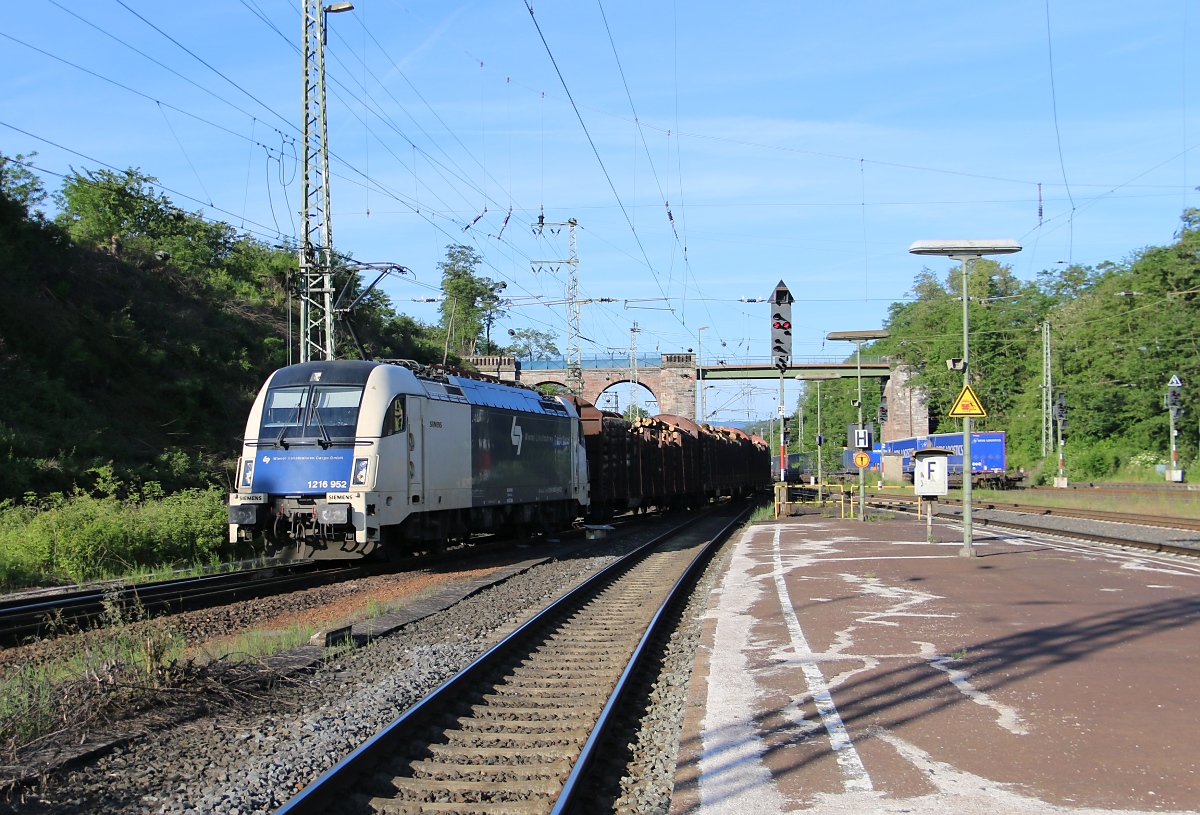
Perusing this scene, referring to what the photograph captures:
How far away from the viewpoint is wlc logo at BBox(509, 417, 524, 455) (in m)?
21.8

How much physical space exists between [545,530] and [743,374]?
2656 inches

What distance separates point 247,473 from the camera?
51.1 ft

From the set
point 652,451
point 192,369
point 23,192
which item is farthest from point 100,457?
point 652,451

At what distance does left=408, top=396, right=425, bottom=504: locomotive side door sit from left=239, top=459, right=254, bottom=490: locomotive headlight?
249cm

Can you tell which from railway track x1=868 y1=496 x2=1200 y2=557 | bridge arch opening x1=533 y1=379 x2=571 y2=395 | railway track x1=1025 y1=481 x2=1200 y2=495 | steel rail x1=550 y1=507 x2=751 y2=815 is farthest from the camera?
railway track x1=1025 y1=481 x2=1200 y2=495

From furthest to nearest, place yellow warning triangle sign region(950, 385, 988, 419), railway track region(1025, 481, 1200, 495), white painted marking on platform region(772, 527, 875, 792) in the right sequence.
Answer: railway track region(1025, 481, 1200, 495) → yellow warning triangle sign region(950, 385, 988, 419) → white painted marking on platform region(772, 527, 875, 792)

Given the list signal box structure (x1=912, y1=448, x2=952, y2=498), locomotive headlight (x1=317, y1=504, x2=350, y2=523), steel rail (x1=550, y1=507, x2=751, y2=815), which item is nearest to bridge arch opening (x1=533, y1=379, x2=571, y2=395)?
signal box structure (x1=912, y1=448, x2=952, y2=498)

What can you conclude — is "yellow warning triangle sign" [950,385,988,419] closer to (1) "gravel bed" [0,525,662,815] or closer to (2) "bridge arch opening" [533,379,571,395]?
(1) "gravel bed" [0,525,662,815]

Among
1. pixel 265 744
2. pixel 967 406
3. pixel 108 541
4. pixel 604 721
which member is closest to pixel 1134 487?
pixel 967 406

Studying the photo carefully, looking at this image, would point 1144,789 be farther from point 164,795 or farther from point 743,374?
point 743,374

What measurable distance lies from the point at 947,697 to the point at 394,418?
10.5 m

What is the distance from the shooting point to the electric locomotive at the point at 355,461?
49.5ft

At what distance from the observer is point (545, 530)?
25.0 metres

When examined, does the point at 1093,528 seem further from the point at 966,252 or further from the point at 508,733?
the point at 508,733
